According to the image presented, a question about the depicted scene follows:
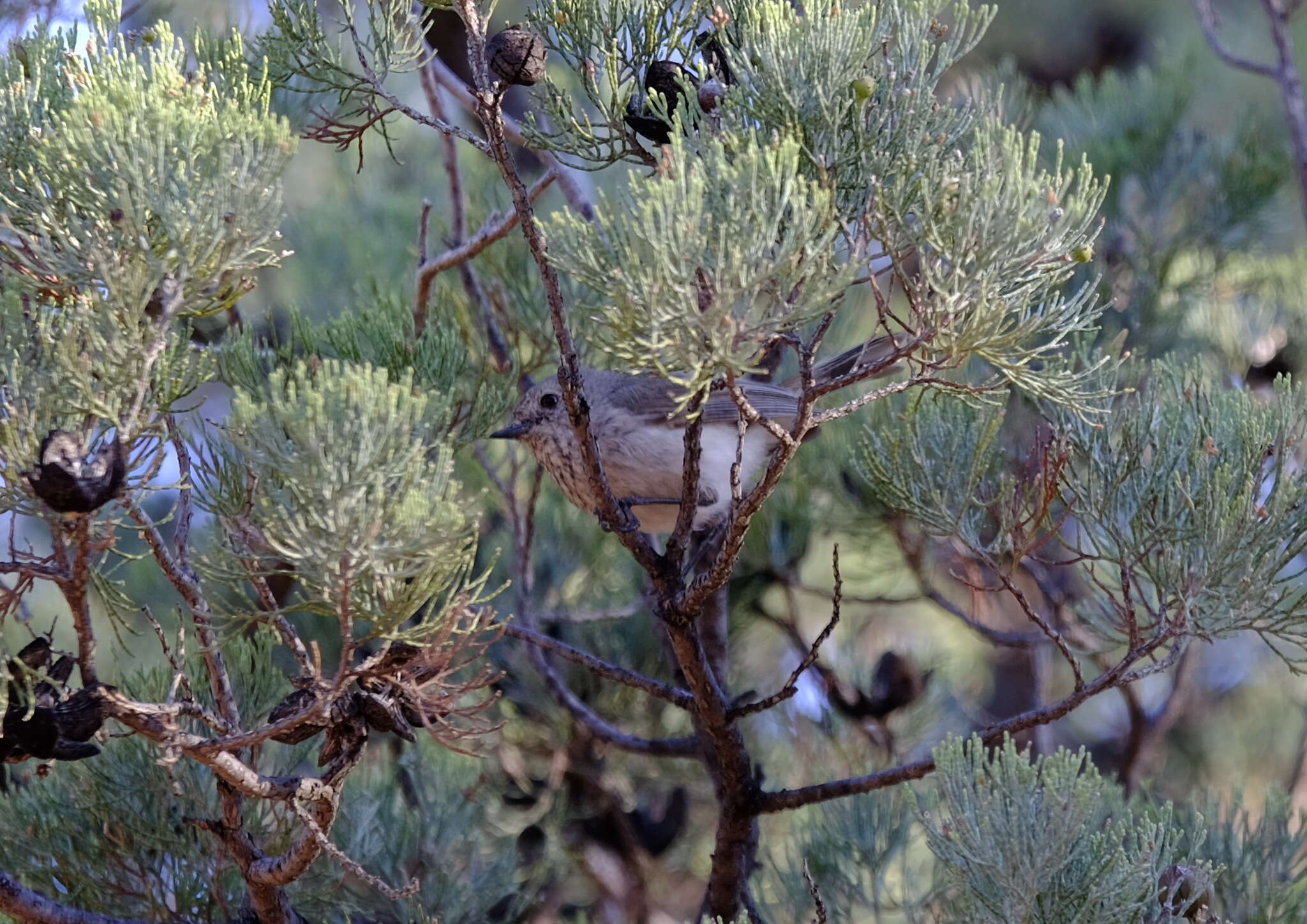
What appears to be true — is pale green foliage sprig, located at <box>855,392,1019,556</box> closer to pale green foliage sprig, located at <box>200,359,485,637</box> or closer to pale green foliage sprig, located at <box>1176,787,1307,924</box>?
pale green foliage sprig, located at <box>1176,787,1307,924</box>

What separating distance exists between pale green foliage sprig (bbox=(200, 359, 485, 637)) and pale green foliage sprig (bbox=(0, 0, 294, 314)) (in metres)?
0.16

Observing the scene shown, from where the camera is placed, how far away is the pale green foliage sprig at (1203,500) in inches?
69.2

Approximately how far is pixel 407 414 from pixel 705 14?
775 millimetres

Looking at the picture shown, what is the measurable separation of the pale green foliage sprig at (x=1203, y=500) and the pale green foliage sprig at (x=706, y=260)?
0.56 m

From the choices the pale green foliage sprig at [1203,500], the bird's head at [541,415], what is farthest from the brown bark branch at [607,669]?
the bird's head at [541,415]

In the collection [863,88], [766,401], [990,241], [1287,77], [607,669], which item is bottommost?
[607,669]

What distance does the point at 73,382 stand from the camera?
1.30 meters

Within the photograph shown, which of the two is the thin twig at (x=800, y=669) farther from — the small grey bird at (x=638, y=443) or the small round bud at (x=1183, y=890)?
the small grey bird at (x=638, y=443)

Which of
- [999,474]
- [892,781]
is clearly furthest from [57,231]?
[999,474]

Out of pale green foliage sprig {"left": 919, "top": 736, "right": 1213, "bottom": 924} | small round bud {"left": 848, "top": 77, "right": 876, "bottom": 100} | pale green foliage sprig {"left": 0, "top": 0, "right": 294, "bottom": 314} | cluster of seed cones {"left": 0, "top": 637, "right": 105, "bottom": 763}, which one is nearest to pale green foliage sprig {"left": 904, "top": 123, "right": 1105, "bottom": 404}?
small round bud {"left": 848, "top": 77, "right": 876, "bottom": 100}

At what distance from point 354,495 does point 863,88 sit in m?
0.68

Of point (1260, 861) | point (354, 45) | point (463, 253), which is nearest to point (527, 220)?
point (354, 45)

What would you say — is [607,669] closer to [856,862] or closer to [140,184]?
[856,862]

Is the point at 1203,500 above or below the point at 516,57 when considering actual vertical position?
below
